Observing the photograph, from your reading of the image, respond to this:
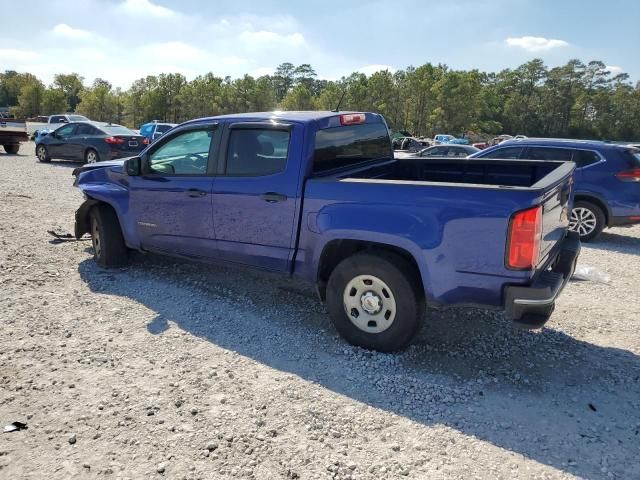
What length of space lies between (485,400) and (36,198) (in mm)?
9802

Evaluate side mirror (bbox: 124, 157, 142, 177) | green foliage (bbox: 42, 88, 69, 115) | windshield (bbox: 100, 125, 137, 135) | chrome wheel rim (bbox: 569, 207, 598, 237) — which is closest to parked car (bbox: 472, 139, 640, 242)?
chrome wheel rim (bbox: 569, 207, 598, 237)

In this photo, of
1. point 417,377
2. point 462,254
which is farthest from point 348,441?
point 462,254

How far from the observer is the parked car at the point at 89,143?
52.1 feet

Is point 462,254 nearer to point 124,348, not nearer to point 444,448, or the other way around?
point 444,448

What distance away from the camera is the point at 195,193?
479 centimetres

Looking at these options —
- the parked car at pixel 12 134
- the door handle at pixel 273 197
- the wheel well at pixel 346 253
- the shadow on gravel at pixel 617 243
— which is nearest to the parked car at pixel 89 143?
the parked car at pixel 12 134

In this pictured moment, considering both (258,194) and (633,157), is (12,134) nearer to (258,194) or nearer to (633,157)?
(258,194)

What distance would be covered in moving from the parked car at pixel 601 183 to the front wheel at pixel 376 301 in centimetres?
522

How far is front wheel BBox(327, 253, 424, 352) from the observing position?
3.69 metres

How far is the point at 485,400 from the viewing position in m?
3.36

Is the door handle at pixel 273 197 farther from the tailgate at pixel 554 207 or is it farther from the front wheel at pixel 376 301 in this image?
the tailgate at pixel 554 207

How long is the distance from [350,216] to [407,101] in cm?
6838

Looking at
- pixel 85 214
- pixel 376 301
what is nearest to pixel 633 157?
pixel 376 301

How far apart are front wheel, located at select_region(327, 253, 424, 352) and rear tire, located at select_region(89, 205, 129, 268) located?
3040 millimetres
